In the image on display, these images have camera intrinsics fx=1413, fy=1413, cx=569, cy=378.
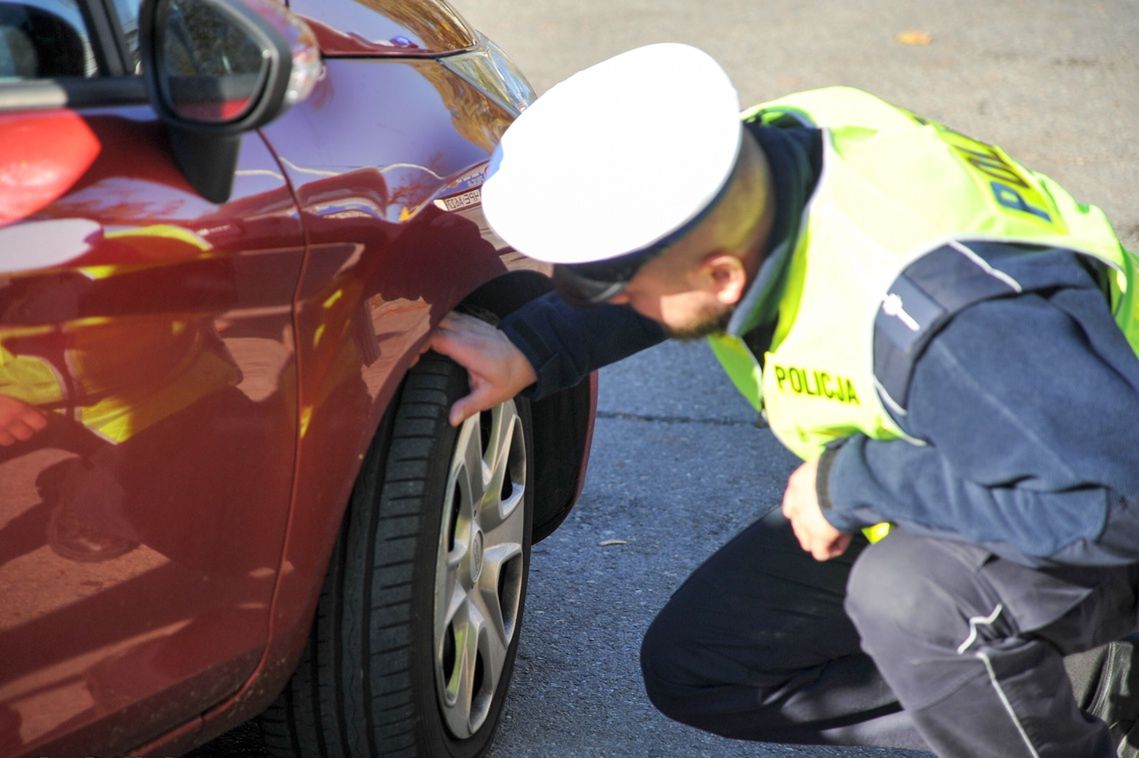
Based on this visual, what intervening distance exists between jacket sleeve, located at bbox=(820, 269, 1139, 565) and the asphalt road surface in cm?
93

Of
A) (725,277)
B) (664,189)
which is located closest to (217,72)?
(664,189)

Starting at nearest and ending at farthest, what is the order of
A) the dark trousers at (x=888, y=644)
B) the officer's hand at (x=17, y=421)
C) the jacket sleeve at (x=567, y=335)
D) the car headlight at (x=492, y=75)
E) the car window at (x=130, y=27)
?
the officer's hand at (x=17, y=421), the car window at (x=130, y=27), the dark trousers at (x=888, y=644), the jacket sleeve at (x=567, y=335), the car headlight at (x=492, y=75)

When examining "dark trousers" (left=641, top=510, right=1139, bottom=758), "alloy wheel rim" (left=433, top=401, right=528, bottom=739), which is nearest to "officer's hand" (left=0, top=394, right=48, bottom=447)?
"alloy wheel rim" (left=433, top=401, right=528, bottom=739)

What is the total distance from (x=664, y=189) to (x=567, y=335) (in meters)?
0.56

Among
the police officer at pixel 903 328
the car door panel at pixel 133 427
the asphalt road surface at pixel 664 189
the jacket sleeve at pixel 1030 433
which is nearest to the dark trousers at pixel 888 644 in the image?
the police officer at pixel 903 328

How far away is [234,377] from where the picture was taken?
6.06 ft

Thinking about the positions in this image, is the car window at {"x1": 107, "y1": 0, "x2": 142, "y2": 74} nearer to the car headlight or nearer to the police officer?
the police officer

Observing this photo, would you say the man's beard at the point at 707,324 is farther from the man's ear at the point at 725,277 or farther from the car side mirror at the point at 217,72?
the car side mirror at the point at 217,72

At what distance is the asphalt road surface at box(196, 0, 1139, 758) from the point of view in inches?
110

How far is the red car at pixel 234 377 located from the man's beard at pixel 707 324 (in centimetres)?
43

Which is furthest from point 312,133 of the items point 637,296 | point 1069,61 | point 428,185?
point 1069,61

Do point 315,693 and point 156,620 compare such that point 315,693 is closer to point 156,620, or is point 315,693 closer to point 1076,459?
point 156,620

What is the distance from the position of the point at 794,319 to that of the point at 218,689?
0.95m

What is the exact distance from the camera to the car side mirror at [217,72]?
1.71 meters
